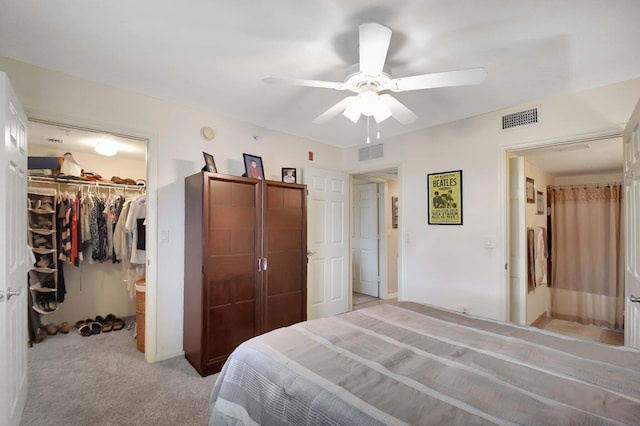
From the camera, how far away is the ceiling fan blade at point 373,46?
4.59ft

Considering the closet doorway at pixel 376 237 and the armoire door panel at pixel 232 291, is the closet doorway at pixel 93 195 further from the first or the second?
the closet doorway at pixel 376 237

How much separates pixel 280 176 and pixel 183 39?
1931 millimetres

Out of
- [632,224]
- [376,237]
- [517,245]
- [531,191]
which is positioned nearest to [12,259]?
[632,224]

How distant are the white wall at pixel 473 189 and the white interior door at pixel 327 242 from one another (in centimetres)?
84

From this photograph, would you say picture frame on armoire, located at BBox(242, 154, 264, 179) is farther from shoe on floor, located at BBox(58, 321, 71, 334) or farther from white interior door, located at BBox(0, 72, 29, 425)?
shoe on floor, located at BBox(58, 321, 71, 334)

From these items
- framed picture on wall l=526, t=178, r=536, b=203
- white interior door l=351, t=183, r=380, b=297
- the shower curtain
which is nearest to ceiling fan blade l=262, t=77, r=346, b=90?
framed picture on wall l=526, t=178, r=536, b=203

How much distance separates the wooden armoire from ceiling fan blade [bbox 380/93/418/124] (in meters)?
1.42

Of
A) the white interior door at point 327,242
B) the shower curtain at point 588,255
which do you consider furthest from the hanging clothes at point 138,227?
the shower curtain at point 588,255

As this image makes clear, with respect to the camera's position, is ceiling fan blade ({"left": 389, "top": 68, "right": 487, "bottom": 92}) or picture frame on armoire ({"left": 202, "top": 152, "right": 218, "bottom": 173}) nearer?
ceiling fan blade ({"left": 389, "top": 68, "right": 487, "bottom": 92})

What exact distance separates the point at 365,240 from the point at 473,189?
2.41 meters

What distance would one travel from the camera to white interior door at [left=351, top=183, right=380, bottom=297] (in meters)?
5.08

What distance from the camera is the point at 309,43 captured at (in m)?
1.84

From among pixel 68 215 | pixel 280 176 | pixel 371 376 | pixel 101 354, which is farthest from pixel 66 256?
pixel 371 376

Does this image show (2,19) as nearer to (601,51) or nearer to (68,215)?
(68,215)
